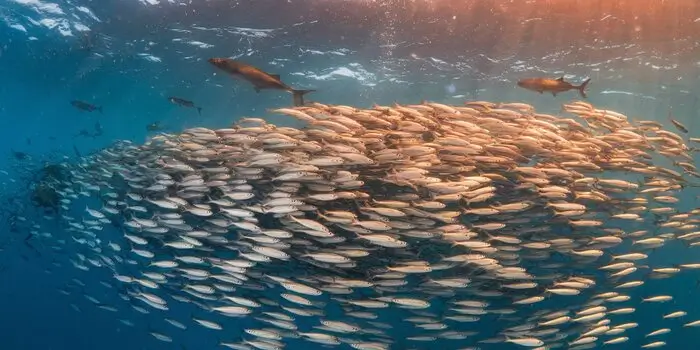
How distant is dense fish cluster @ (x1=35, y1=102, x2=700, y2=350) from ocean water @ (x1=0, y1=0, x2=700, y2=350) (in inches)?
48.7

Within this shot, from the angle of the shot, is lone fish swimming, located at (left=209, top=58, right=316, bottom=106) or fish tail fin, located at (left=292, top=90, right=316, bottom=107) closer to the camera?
lone fish swimming, located at (left=209, top=58, right=316, bottom=106)

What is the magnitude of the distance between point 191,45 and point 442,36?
11.0 metres

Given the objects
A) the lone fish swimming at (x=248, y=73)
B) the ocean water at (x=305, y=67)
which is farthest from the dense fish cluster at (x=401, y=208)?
the ocean water at (x=305, y=67)

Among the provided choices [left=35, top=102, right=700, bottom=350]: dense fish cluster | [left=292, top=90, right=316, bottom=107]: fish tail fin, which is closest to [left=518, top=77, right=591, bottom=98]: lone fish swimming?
[left=35, top=102, right=700, bottom=350]: dense fish cluster

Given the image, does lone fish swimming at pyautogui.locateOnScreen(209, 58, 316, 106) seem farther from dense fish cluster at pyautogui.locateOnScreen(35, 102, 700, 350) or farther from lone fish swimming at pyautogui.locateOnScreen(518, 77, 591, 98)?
lone fish swimming at pyautogui.locateOnScreen(518, 77, 591, 98)

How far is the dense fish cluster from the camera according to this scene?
299 inches

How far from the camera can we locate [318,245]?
28.6 feet

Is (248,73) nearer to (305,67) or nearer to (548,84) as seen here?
(548,84)

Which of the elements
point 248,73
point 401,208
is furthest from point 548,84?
point 248,73

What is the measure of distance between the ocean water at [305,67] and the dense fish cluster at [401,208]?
1237mm

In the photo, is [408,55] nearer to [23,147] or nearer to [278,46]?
[278,46]

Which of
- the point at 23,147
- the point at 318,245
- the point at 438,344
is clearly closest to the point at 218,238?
the point at 318,245

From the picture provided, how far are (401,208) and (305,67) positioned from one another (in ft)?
52.4

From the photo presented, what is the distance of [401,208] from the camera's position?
7672mm
